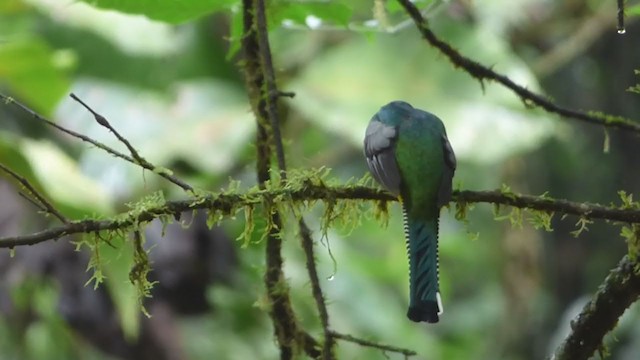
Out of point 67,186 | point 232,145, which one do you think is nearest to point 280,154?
point 67,186

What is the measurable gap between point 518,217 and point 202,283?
1626mm

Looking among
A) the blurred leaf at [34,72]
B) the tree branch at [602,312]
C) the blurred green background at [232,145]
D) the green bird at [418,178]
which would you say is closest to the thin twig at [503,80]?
the green bird at [418,178]

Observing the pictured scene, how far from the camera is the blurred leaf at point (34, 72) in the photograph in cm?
204

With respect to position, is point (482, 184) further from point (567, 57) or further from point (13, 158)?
point (13, 158)

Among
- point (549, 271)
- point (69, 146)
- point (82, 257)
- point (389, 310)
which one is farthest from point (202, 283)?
point (549, 271)

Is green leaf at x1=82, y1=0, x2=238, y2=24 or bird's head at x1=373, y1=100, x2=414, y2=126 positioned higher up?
green leaf at x1=82, y1=0, x2=238, y2=24

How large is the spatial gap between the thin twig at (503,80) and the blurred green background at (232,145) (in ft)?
2.37

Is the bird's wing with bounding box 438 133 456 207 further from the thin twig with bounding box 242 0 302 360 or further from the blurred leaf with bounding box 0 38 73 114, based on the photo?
the blurred leaf with bounding box 0 38 73 114

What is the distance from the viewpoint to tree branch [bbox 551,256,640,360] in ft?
3.22

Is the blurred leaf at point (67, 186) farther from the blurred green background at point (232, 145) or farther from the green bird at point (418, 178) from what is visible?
the green bird at point (418, 178)

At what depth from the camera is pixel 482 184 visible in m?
3.71

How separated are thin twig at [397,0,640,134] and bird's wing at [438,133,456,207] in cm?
11

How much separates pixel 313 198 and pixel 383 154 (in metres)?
0.14

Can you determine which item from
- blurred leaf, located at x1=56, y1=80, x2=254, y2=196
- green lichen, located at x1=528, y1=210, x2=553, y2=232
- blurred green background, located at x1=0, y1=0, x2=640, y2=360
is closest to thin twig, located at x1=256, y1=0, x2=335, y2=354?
green lichen, located at x1=528, y1=210, x2=553, y2=232
